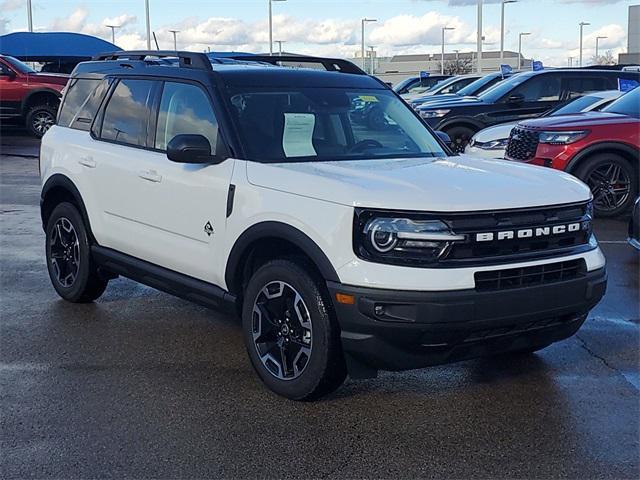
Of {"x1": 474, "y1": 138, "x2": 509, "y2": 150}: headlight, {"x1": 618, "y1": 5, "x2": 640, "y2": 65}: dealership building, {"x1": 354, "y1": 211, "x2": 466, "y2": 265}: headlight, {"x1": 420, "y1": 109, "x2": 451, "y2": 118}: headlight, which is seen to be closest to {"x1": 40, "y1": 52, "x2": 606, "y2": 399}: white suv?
{"x1": 354, "y1": 211, "x2": 466, "y2": 265}: headlight

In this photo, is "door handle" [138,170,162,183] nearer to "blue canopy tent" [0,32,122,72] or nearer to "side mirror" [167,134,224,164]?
"side mirror" [167,134,224,164]

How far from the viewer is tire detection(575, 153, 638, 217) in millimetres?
10039

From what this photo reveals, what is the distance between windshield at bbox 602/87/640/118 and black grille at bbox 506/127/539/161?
1.29 metres

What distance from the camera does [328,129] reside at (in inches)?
207

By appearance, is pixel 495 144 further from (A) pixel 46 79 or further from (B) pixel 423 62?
(B) pixel 423 62

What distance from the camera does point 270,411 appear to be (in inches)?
172

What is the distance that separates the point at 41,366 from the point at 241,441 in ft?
5.71

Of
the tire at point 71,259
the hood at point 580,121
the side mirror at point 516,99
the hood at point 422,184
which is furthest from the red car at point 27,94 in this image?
the hood at point 422,184

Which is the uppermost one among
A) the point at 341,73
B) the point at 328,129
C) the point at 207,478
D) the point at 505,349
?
the point at 341,73

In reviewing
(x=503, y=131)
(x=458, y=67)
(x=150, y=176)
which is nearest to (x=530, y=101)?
(x=503, y=131)

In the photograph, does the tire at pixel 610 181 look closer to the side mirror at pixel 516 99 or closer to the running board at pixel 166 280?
the side mirror at pixel 516 99

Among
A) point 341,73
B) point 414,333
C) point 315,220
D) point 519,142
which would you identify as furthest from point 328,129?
point 519,142

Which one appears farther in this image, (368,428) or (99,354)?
(99,354)

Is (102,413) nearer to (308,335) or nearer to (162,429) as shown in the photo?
(162,429)
